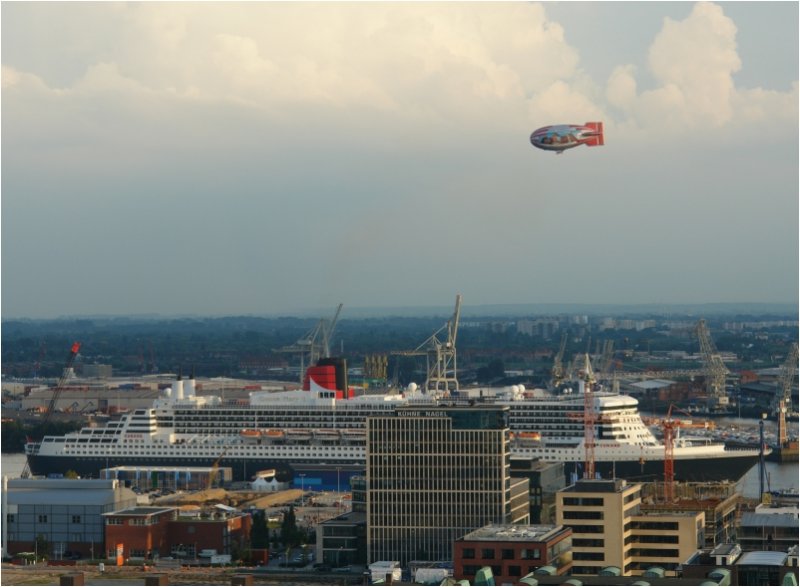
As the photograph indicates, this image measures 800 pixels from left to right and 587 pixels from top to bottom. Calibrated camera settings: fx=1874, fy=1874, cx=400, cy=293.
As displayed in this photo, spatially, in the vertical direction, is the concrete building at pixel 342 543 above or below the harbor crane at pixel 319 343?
below

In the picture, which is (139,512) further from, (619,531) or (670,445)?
(670,445)

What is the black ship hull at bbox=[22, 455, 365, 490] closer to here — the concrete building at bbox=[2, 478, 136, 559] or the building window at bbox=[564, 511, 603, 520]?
the concrete building at bbox=[2, 478, 136, 559]

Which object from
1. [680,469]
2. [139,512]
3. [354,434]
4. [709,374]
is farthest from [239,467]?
Result: [709,374]

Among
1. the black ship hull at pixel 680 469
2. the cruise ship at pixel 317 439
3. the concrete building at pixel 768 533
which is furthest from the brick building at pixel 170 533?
the black ship hull at pixel 680 469

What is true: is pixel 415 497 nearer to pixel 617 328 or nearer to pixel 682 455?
pixel 682 455

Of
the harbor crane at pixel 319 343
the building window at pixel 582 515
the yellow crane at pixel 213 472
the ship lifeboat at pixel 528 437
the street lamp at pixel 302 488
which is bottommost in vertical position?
the street lamp at pixel 302 488

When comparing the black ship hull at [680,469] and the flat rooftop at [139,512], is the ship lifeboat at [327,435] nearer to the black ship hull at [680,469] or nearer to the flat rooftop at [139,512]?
the black ship hull at [680,469]
